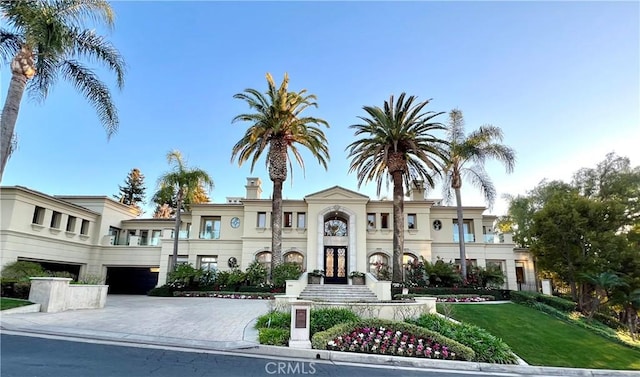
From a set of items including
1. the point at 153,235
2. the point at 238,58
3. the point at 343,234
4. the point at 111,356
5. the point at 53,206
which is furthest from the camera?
the point at 153,235

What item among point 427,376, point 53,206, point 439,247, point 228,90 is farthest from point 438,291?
point 53,206

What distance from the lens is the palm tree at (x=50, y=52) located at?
10773 millimetres

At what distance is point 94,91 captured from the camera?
13391 millimetres

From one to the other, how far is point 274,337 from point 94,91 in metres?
11.3

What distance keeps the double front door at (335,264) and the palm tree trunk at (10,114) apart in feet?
60.7

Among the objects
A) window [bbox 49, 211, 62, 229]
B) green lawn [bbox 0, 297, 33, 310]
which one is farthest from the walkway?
window [bbox 49, 211, 62, 229]

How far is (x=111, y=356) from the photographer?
24.0 feet

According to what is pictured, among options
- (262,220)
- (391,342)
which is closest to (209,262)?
(262,220)

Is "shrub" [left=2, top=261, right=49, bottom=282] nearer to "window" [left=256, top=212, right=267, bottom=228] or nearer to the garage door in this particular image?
the garage door

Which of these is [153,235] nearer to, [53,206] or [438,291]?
[53,206]

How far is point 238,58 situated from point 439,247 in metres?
19.2

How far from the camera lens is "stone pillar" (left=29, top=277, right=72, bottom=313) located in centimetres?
1232

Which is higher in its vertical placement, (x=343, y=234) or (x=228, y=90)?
(x=228, y=90)

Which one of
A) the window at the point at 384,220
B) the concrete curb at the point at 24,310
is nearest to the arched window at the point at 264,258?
the window at the point at 384,220
